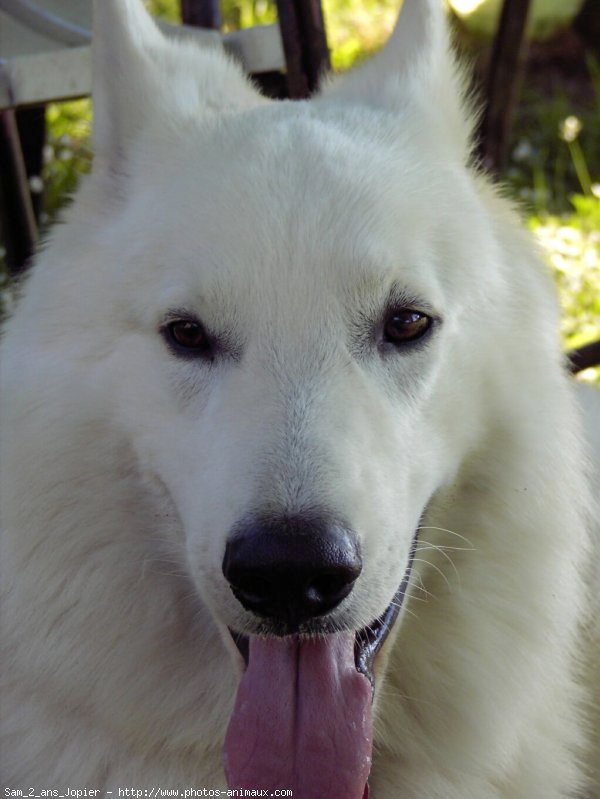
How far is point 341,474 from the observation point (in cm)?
212

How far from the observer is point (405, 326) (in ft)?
7.99

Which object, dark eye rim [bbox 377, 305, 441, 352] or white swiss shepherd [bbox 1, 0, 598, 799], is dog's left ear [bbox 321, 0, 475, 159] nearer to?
white swiss shepherd [bbox 1, 0, 598, 799]

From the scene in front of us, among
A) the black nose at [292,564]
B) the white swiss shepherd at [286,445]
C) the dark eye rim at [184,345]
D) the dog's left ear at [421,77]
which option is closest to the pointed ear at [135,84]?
the white swiss shepherd at [286,445]

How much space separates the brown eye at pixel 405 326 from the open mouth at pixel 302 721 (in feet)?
2.10

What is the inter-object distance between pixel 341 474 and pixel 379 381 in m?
0.33

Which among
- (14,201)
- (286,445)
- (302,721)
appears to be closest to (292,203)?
(286,445)

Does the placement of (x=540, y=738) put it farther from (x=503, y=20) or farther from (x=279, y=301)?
(x=503, y=20)

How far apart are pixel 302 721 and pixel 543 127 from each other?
6.14m

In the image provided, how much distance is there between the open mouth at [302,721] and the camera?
Result: 2262 mm

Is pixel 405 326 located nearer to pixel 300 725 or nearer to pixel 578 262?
pixel 300 725

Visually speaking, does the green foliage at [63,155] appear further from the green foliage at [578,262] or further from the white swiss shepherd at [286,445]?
the white swiss shepherd at [286,445]

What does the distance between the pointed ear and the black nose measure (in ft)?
3.77

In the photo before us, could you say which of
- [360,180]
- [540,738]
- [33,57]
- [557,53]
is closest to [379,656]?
[540,738]

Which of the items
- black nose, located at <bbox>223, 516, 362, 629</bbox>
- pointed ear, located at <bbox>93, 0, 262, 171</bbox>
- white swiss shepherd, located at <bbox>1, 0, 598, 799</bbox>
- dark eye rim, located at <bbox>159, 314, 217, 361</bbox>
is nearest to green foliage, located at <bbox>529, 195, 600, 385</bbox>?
white swiss shepherd, located at <bbox>1, 0, 598, 799</bbox>
